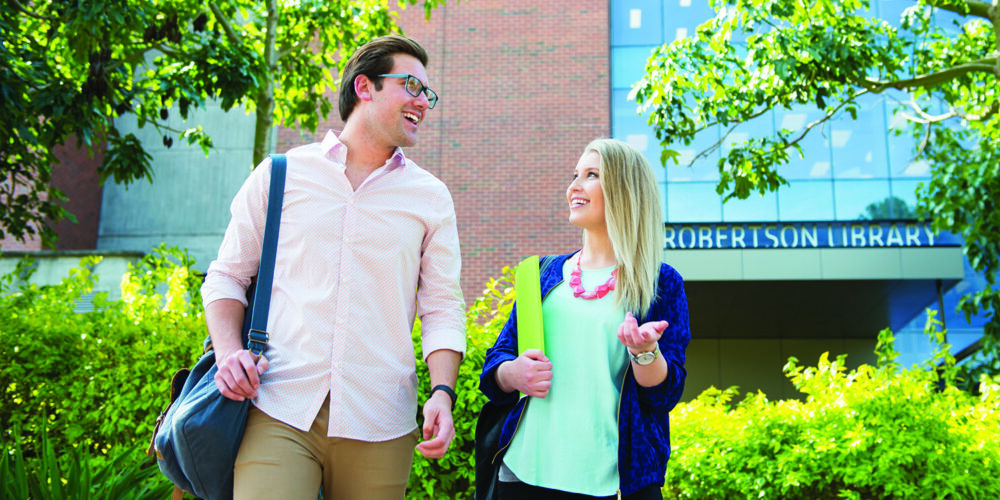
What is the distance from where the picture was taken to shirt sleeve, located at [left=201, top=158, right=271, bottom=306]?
247cm

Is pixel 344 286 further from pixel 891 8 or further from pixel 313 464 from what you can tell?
pixel 891 8

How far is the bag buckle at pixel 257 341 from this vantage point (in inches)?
91.9

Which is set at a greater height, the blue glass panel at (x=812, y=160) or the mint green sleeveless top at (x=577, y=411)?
the blue glass panel at (x=812, y=160)

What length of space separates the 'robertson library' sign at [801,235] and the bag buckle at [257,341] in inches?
653

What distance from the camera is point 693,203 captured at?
1875 cm

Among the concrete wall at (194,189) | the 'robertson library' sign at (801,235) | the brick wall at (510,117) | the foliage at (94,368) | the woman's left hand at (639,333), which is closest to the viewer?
the woman's left hand at (639,333)

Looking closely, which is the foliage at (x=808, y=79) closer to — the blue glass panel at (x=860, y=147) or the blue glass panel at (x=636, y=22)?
the blue glass panel at (x=860, y=147)

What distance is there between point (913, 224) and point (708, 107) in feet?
37.3

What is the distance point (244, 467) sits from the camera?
7.38ft

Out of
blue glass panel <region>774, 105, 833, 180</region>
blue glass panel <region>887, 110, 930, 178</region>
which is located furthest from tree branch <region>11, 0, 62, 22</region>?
blue glass panel <region>887, 110, 930, 178</region>

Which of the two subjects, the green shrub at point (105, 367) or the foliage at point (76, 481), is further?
Result: the green shrub at point (105, 367)

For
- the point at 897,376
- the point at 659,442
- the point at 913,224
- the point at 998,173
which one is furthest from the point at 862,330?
the point at 659,442

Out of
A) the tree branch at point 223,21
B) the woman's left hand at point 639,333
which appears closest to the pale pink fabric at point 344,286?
the woman's left hand at point 639,333

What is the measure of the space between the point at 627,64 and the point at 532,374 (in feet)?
55.5
